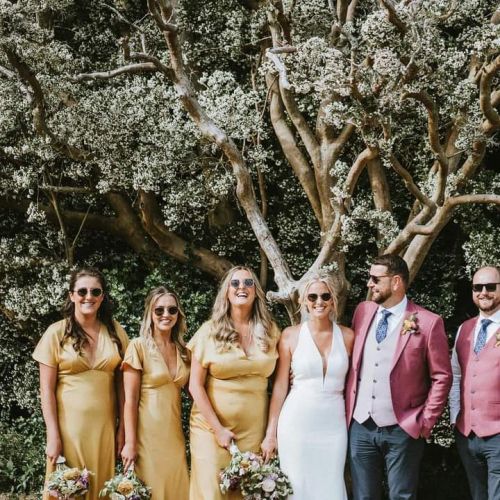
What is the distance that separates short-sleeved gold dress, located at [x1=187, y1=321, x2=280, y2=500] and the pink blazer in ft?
3.23

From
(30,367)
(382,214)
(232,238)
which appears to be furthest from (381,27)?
(30,367)

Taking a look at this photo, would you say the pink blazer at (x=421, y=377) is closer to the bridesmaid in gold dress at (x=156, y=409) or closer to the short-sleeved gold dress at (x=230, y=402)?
the short-sleeved gold dress at (x=230, y=402)

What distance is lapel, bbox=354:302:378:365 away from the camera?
5.65m

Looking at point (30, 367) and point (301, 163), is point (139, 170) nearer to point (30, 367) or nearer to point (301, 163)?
point (301, 163)

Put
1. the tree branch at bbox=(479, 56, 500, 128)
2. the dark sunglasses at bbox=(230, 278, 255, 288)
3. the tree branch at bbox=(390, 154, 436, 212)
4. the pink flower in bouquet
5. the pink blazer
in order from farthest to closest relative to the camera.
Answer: the tree branch at bbox=(390, 154, 436, 212) < the tree branch at bbox=(479, 56, 500, 128) < the dark sunglasses at bbox=(230, 278, 255, 288) < the pink blazer < the pink flower in bouquet

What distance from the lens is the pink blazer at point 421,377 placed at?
542cm

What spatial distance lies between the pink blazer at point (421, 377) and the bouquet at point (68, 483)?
2.42 meters

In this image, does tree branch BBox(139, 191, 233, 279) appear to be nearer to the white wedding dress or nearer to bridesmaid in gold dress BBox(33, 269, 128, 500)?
bridesmaid in gold dress BBox(33, 269, 128, 500)

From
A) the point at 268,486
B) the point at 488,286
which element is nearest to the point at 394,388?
the point at 488,286

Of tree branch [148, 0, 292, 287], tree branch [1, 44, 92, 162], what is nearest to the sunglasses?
tree branch [148, 0, 292, 287]

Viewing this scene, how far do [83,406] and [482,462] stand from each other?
3135 mm

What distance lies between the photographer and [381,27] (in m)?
6.92

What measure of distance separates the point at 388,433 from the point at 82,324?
2.55 m

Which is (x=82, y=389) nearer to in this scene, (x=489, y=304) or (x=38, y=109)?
(x=489, y=304)
